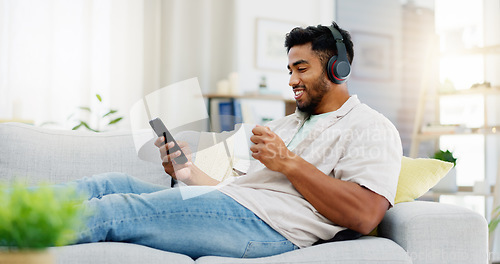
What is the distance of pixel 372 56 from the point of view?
4.18 meters

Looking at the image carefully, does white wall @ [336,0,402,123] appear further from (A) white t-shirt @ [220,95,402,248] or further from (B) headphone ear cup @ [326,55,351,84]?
(A) white t-shirt @ [220,95,402,248]

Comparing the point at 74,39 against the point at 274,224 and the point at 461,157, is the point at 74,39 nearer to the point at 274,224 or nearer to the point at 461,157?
the point at 274,224

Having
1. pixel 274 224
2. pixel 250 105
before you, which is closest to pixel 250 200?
pixel 274 224

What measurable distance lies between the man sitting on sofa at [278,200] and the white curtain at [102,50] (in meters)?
1.98

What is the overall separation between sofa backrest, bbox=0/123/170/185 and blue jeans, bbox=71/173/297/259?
0.50m

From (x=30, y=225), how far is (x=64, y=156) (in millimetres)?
1202

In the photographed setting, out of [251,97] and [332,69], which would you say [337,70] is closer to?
[332,69]

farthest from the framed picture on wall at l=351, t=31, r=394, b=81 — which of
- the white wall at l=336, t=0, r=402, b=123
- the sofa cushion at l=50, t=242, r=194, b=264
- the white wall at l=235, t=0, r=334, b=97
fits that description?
the sofa cushion at l=50, t=242, r=194, b=264

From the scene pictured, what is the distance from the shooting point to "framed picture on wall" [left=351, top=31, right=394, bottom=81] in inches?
163

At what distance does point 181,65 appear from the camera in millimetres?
3510

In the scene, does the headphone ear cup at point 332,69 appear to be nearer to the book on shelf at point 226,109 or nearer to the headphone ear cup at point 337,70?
the headphone ear cup at point 337,70

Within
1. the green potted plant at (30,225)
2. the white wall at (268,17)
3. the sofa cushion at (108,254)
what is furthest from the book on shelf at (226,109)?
the green potted plant at (30,225)

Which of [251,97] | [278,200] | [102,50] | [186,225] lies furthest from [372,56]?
[186,225]

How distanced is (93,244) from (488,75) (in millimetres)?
3289
